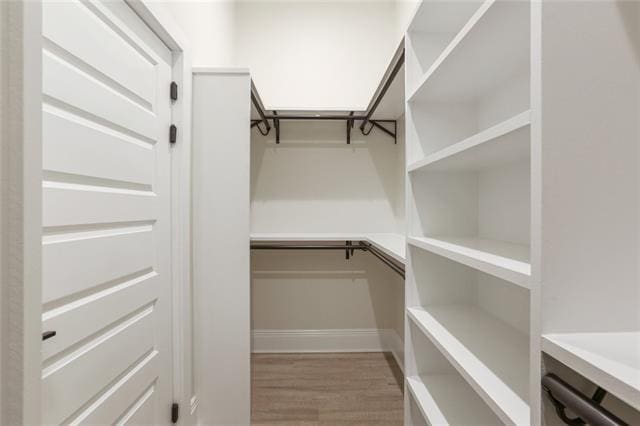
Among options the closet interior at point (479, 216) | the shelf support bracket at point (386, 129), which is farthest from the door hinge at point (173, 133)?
the shelf support bracket at point (386, 129)

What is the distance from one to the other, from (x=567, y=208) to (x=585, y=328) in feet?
0.67

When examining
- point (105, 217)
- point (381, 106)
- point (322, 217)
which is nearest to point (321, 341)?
point (322, 217)

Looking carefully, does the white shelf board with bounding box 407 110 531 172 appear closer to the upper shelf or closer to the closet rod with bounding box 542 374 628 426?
the closet rod with bounding box 542 374 628 426

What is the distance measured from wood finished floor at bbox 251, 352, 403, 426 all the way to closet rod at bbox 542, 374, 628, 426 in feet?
4.57

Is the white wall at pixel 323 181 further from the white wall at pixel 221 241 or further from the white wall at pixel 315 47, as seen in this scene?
the white wall at pixel 221 241

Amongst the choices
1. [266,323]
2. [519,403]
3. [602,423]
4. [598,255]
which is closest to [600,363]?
[602,423]

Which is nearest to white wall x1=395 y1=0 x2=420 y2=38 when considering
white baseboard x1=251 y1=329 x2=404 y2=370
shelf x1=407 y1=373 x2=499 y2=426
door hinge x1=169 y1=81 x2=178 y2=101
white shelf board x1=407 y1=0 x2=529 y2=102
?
white shelf board x1=407 y1=0 x2=529 y2=102

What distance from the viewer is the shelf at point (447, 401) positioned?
100cm

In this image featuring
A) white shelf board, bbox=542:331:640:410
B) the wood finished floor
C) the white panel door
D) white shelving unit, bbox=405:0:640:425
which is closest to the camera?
white shelf board, bbox=542:331:640:410

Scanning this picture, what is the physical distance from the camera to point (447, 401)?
1087 millimetres

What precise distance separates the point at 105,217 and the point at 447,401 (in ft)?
4.21

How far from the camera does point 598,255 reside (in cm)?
54

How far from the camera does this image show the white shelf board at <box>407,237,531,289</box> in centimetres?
62

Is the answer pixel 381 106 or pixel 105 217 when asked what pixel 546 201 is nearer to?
pixel 105 217
